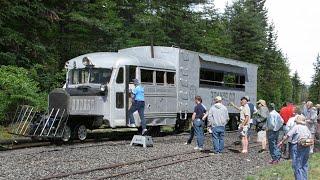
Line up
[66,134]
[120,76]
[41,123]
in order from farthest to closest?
[120,76] → [66,134] → [41,123]

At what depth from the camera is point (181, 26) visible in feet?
124

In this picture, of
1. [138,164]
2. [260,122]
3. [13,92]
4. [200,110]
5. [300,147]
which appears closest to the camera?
[300,147]

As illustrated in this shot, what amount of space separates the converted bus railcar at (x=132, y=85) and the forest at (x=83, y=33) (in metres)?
4.12

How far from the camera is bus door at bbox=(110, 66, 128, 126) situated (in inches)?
678

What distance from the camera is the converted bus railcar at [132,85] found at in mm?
17109

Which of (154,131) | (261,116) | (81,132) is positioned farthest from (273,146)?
(154,131)

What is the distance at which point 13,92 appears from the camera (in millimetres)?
20641

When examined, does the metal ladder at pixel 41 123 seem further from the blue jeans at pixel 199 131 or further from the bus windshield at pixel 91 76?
the blue jeans at pixel 199 131

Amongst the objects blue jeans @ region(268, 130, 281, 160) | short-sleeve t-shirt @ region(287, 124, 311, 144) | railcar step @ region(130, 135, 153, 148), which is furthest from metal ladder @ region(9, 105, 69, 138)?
short-sleeve t-shirt @ region(287, 124, 311, 144)

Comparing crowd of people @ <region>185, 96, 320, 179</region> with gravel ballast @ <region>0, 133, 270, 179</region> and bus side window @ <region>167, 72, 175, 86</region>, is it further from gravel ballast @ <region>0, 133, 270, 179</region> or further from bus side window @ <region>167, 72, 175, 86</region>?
bus side window @ <region>167, 72, 175, 86</region>

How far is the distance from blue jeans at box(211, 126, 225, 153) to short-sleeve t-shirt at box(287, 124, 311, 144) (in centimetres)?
517

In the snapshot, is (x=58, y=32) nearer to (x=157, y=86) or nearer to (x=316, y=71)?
(x=157, y=86)

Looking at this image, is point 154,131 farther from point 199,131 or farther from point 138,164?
point 138,164

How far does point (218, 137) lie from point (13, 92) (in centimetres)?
931
